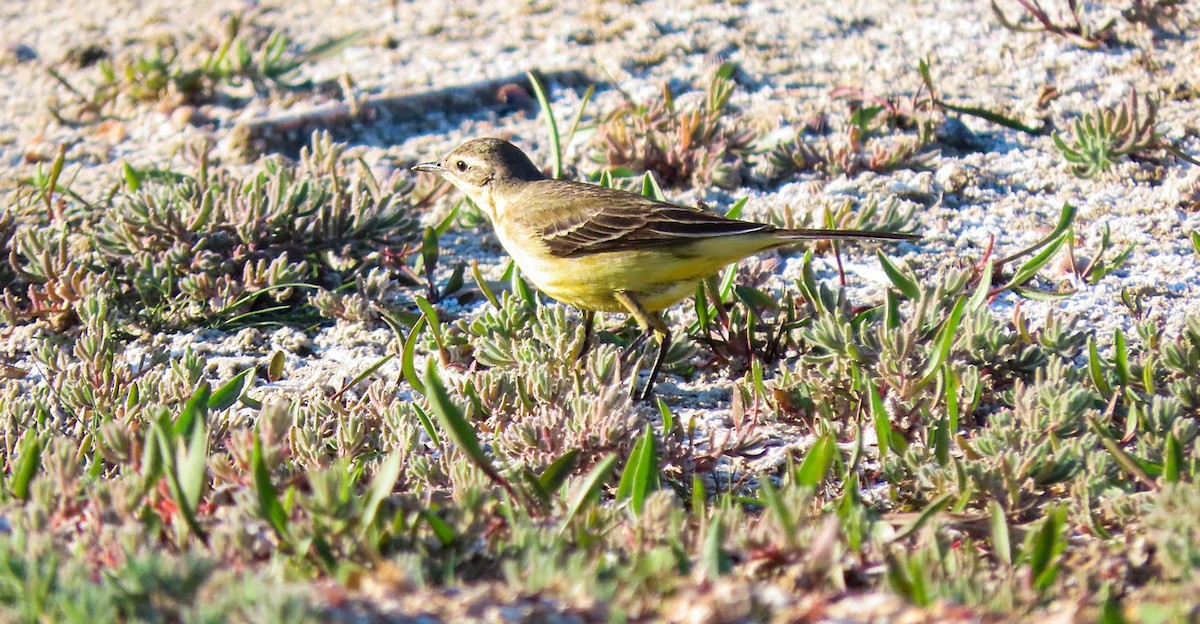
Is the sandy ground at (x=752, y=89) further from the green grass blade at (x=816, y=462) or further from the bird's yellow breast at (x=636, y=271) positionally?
the green grass blade at (x=816, y=462)

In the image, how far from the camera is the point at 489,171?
21.3 ft

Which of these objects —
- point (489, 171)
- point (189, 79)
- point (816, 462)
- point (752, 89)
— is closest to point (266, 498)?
point (816, 462)

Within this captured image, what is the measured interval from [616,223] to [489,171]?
3.63ft

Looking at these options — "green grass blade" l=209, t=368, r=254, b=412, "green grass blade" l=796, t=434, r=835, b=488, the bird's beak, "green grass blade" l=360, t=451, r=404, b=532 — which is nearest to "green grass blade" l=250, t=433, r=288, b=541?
"green grass blade" l=360, t=451, r=404, b=532

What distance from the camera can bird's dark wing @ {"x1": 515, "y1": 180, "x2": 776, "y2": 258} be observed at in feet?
17.7

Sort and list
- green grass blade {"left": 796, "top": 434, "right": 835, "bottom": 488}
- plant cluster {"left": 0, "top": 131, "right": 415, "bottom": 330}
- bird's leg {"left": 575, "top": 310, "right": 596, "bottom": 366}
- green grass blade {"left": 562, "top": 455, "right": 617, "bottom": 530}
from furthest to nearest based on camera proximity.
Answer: plant cluster {"left": 0, "top": 131, "right": 415, "bottom": 330} → bird's leg {"left": 575, "top": 310, "right": 596, "bottom": 366} → green grass blade {"left": 796, "top": 434, "right": 835, "bottom": 488} → green grass blade {"left": 562, "top": 455, "right": 617, "bottom": 530}

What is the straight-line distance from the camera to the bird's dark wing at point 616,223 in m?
5.39

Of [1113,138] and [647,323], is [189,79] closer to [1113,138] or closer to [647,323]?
[647,323]

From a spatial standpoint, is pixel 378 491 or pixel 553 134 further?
pixel 553 134

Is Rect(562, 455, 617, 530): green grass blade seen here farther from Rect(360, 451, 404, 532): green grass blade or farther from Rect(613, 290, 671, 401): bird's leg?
Rect(613, 290, 671, 401): bird's leg

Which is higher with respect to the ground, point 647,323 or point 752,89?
point 752,89

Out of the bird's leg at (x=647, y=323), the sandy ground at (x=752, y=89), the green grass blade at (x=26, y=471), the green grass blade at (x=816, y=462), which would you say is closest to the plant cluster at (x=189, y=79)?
the sandy ground at (x=752, y=89)

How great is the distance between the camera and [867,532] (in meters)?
3.60

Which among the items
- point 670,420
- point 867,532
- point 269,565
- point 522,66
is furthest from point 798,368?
point 522,66
